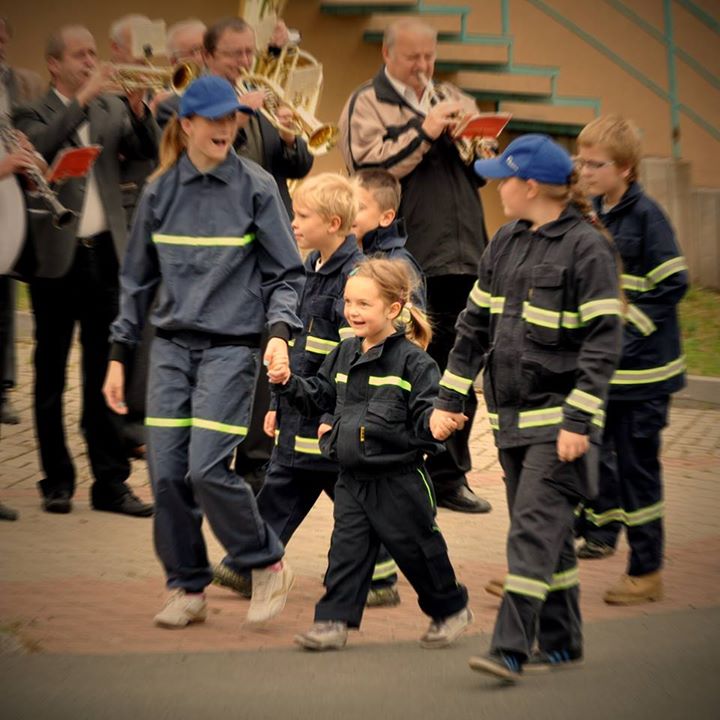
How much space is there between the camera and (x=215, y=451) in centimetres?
645

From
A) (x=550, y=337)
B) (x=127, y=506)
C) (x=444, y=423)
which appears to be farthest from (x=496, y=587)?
(x=127, y=506)

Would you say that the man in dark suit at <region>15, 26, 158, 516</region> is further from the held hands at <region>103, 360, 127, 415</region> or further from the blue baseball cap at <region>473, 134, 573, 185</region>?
the blue baseball cap at <region>473, 134, 573, 185</region>

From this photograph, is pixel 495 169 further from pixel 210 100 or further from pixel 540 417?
pixel 210 100

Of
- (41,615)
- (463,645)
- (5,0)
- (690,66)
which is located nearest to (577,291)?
(463,645)

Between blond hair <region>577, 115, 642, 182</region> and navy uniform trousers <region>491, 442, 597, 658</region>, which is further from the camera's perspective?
blond hair <region>577, 115, 642, 182</region>

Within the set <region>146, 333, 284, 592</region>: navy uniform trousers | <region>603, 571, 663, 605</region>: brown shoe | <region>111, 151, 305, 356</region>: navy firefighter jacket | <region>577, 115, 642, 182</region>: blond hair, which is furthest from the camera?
<region>577, 115, 642, 182</region>: blond hair

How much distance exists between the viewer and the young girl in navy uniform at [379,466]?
20.7ft

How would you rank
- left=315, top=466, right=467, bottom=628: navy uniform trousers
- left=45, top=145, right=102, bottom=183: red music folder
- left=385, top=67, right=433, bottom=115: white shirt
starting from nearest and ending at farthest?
left=315, top=466, right=467, bottom=628: navy uniform trousers, left=45, top=145, right=102, bottom=183: red music folder, left=385, top=67, right=433, bottom=115: white shirt

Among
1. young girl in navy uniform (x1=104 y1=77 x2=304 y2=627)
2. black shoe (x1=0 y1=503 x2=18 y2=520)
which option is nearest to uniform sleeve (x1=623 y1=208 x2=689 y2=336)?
young girl in navy uniform (x1=104 y1=77 x2=304 y2=627)

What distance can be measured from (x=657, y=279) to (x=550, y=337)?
59.8 inches

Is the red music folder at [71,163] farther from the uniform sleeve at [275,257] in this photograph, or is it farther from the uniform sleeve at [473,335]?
the uniform sleeve at [473,335]

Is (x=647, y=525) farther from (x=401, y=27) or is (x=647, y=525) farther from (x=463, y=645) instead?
(x=401, y=27)

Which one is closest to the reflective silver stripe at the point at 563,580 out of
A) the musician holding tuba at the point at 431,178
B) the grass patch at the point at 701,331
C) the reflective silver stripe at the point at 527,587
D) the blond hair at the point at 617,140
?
the reflective silver stripe at the point at 527,587

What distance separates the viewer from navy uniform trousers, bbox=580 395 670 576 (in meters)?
7.24
